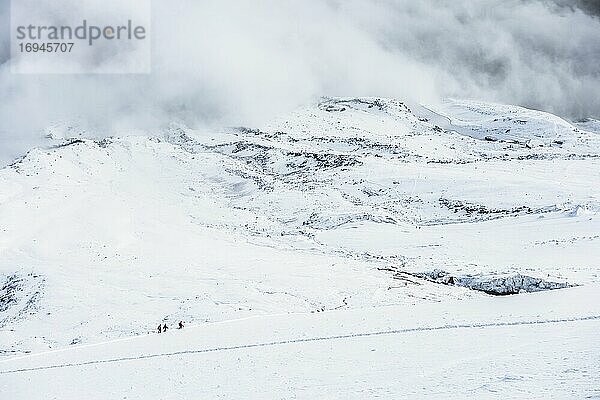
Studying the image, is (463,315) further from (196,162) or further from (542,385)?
(196,162)

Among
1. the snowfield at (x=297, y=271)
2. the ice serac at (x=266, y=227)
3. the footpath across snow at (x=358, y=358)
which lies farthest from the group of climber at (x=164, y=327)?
the ice serac at (x=266, y=227)

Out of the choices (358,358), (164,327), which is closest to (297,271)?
(164,327)

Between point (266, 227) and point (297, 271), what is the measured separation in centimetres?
1657

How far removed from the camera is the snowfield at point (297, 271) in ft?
61.0

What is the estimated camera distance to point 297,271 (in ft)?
129

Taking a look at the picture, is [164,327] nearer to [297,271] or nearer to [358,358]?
[358,358]

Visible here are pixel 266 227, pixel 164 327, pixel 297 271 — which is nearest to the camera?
pixel 164 327

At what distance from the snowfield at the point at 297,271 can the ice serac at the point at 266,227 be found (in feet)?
0.76

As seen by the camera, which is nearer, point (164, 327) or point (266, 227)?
point (164, 327)

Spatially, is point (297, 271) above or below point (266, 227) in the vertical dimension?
above

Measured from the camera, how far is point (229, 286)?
3553 cm

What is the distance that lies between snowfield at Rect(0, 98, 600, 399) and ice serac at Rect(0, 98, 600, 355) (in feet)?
0.76

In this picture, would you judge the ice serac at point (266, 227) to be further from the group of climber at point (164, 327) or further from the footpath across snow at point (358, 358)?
the footpath across snow at point (358, 358)

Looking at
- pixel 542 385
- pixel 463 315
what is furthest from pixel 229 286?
pixel 542 385
